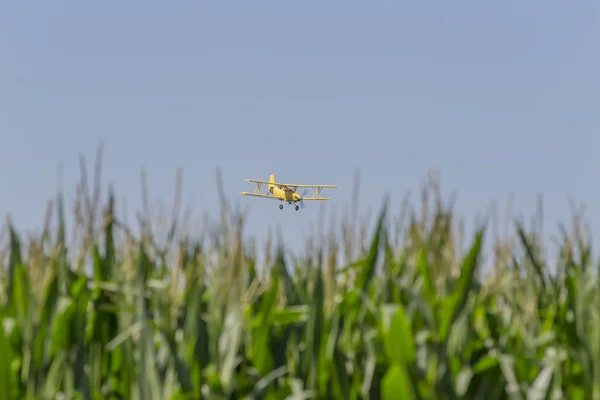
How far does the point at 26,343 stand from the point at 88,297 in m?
0.47

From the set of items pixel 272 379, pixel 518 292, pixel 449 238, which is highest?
pixel 449 238

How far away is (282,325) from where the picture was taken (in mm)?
5172

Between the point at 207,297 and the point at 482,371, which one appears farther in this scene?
the point at 207,297

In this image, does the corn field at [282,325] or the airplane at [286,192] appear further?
the airplane at [286,192]

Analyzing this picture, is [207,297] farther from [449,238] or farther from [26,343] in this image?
[449,238]

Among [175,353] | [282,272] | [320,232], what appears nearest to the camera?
[175,353]

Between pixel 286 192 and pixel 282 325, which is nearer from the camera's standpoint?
pixel 282 325

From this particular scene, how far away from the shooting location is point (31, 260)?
4.97 meters

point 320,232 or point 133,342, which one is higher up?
point 320,232

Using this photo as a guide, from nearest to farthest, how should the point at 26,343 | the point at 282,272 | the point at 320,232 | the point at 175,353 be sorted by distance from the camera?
1. the point at 175,353
2. the point at 26,343
3. the point at 320,232
4. the point at 282,272

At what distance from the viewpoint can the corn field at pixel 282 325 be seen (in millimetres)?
4602

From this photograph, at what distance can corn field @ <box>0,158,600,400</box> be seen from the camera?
15.1 feet

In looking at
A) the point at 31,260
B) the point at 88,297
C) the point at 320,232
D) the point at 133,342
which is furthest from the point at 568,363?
the point at 31,260

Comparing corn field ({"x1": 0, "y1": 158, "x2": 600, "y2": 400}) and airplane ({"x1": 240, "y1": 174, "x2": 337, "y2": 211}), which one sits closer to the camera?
corn field ({"x1": 0, "y1": 158, "x2": 600, "y2": 400})
